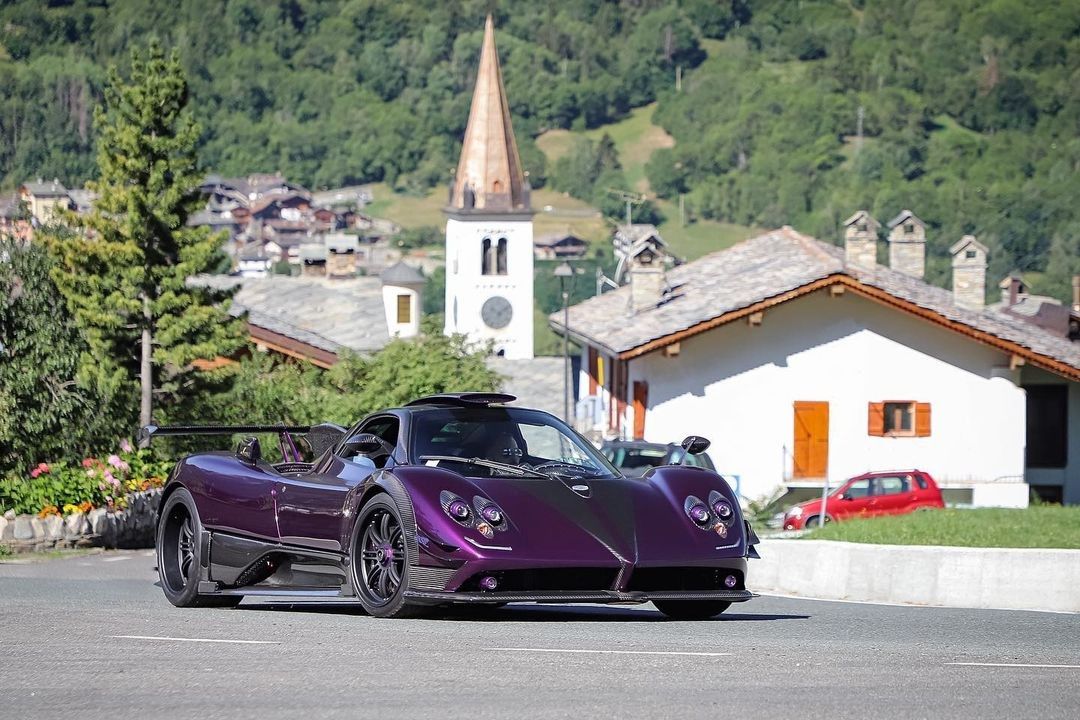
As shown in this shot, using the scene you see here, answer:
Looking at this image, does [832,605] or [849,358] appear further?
[849,358]

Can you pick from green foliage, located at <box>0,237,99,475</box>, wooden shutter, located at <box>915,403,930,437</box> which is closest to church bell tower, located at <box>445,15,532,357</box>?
wooden shutter, located at <box>915,403,930,437</box>

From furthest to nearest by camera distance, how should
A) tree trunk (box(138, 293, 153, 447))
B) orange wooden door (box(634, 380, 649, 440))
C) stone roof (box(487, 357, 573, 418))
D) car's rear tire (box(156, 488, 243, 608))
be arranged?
stone roof (box(487, 357, 573, 418)) < orange wooden door (box(634, 380, 649, 440)) < tree trunk (box(138, 293, 153, 447)) < car's rear tire (box(156, 488, 243, 608))

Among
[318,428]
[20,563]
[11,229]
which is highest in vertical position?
[11,229]

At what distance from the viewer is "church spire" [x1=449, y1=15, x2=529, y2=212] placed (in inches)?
5832

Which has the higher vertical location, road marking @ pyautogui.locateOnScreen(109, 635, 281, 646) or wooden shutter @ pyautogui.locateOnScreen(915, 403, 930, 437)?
wooden shutter @ pyautogui.locateOnScreen(915, 403, 930, 437)

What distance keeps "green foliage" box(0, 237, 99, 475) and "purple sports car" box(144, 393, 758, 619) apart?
37.4 feet

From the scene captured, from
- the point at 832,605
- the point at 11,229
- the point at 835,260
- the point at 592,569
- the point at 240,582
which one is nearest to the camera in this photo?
the point at 592,569

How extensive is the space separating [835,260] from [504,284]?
115m

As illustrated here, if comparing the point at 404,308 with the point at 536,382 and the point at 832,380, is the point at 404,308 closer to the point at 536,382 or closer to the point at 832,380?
the point at 536,382

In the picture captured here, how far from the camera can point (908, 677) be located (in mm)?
7824

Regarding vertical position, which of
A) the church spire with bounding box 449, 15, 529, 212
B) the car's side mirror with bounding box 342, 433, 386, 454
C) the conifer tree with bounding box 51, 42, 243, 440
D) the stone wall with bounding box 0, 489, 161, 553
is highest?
the church spire with bounding box 449, 15, 529, 212

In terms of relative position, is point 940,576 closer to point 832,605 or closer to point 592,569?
point 832,605

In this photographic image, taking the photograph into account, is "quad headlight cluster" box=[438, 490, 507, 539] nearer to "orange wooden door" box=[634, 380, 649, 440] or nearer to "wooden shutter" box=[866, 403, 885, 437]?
"orange wooden door" box=[634, 380, 649, 440]

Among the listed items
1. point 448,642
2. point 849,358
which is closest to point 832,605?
point 448,642
